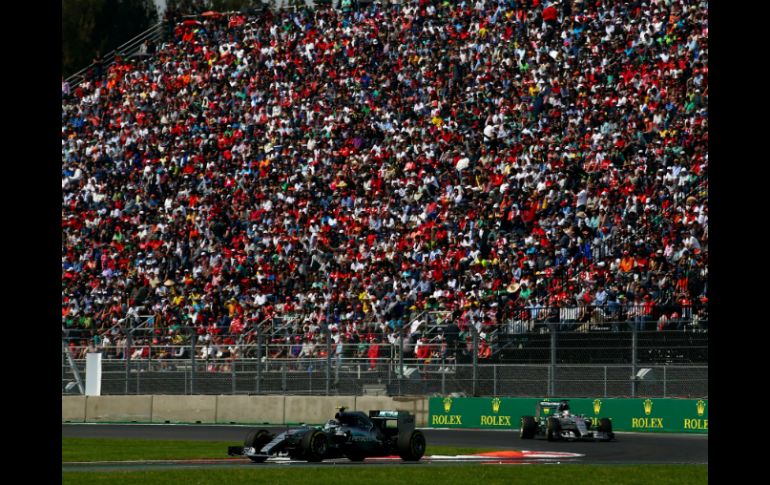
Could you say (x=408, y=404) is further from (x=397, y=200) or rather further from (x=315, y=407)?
(x=397, y=200)

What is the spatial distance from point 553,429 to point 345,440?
5813mm

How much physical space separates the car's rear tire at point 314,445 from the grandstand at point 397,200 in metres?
9.42

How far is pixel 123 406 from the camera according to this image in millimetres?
33250

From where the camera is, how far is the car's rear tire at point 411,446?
20.0 metres

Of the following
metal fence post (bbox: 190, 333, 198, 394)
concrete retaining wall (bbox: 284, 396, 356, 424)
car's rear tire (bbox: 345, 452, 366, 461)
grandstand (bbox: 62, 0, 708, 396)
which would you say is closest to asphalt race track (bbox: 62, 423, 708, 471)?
car's rear tire (bbox: 345, 452, 366, 461)

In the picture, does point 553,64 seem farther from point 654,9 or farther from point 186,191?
point 186,191

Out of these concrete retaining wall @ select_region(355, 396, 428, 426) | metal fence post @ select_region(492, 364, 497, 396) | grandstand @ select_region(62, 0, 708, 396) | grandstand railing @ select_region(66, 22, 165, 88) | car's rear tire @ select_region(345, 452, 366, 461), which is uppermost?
grandstand railing @ select_region(66, 22, 165, 88)

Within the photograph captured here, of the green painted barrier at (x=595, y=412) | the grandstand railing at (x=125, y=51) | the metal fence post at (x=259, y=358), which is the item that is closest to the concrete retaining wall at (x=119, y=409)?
the metal fence post at (x=259, y=358)

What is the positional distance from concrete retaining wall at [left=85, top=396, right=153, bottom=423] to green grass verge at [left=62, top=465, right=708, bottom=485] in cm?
1507

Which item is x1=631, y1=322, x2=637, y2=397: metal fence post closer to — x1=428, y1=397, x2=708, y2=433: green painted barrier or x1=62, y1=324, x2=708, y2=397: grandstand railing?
x1=62, y1=324, x2=708, y2=397: grandstand railing

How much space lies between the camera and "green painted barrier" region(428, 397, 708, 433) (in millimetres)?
26188

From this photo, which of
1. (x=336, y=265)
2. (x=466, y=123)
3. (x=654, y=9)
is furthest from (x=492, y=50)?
(x=336, y=265)

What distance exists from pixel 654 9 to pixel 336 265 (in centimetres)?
1212

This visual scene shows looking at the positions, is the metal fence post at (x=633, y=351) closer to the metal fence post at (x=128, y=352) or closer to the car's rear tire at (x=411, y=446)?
the car's rear tire at (x=411, y=446)
